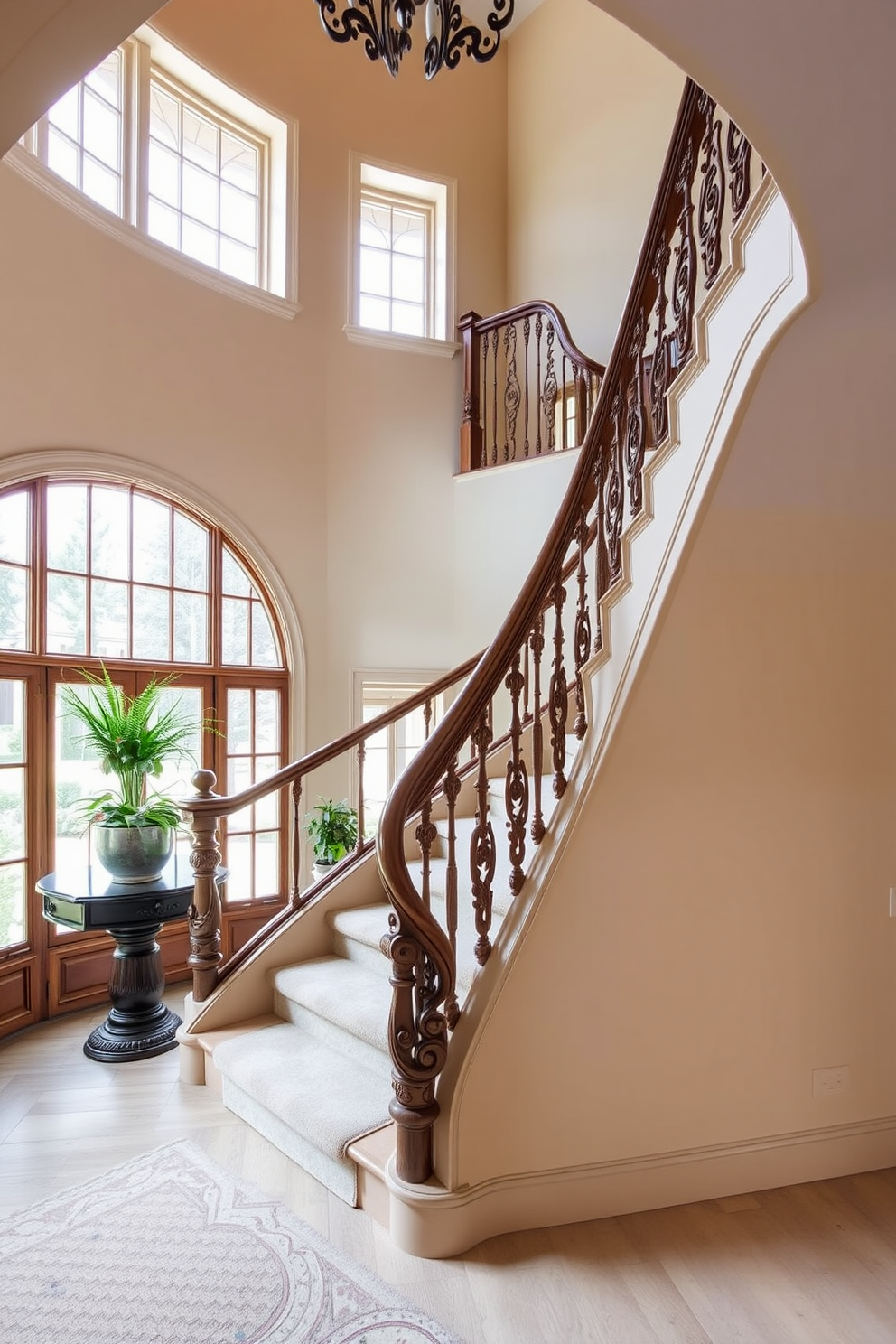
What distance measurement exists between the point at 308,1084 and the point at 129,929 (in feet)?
4.57

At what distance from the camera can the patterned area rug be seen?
212cm

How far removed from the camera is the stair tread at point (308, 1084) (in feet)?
8.84

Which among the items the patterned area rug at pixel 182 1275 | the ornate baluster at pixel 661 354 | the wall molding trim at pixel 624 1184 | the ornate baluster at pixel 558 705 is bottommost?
the patterned area rug at pixel 182 1275

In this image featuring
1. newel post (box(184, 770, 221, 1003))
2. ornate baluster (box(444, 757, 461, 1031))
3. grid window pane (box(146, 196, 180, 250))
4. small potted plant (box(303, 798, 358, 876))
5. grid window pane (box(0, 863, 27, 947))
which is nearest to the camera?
ornate baluster (box(444, 757, 461, 1031))

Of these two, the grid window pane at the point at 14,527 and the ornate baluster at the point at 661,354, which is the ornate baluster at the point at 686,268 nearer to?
the ornate baluster at the point at 661,354

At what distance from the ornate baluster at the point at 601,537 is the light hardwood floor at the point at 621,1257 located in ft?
5.77

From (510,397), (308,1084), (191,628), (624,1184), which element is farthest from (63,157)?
(624,1184)

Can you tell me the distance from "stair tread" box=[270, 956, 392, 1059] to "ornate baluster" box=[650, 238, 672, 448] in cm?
216

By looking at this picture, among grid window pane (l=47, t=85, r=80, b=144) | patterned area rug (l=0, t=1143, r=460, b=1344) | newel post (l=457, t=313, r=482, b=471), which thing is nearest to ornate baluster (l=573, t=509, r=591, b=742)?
patterned area rug (l=0, t=1143, r=460, b=1344)

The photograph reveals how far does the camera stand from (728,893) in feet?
8.98

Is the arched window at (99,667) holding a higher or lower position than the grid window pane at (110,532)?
lower

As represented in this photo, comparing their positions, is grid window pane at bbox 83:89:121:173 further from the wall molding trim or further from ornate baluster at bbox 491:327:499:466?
the wall molding trim

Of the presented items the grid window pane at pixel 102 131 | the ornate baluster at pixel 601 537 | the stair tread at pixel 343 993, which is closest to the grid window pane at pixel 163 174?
the grid window pane at pixel 102 131

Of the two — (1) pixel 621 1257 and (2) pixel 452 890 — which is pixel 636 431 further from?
(1) pixel 621 1257
